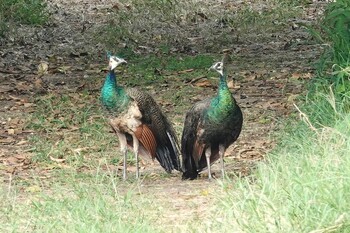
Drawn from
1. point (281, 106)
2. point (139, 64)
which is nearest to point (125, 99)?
point (281, 106)

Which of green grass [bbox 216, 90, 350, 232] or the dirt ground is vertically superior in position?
green grass [bbox 216, 90, 350, 232]

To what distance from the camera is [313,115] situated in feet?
30.3

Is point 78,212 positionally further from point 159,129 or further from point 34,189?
point 159,129

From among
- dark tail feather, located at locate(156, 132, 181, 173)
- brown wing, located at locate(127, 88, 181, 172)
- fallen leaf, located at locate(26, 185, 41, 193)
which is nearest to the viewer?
fallen leaf, located at locate(26, 185, 41, 193)

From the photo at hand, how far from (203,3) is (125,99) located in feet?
33.9

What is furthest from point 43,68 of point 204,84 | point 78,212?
point 78,212

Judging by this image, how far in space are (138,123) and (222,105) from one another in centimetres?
75

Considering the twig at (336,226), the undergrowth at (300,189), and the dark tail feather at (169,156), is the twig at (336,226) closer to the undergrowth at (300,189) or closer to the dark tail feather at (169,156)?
the undergrowth at (300,189)

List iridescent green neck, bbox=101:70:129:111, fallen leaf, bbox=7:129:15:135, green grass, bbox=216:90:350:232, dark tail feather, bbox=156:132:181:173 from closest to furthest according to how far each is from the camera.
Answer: green grass, bbox=216:90:350:232, iridescent green neck, bbox=101:70:129:111, dark tail feather, bbox=156:132:181:173, fallen leaf, bbox=7:129:15:135

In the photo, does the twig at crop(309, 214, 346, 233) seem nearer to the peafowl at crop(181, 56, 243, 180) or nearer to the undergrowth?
the undergrowth

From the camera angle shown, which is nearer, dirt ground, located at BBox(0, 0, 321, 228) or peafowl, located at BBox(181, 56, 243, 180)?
peafowl, located at BBox(181, 56, 243, 180)

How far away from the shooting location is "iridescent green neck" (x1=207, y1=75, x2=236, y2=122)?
8.81 metres

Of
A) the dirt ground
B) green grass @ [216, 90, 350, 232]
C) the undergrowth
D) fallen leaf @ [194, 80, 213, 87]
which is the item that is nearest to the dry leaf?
the dirt ground

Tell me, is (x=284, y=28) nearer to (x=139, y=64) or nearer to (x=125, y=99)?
(x=139, y=64)
